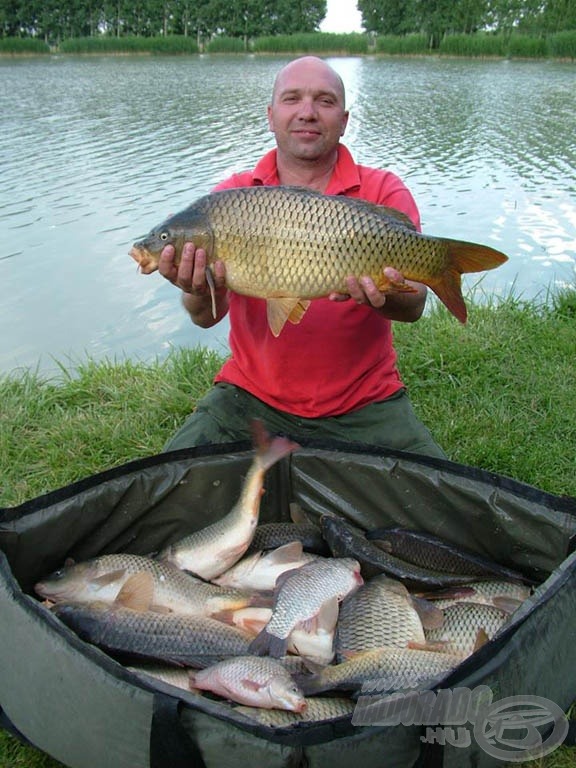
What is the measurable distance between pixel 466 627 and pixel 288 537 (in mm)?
520

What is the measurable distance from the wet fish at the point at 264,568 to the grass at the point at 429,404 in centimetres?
71

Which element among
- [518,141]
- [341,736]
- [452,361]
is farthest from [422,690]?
[518,141]

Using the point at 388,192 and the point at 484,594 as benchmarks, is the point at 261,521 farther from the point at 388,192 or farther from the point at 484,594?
the point at 388,192

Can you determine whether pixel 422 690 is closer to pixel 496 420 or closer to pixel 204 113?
pixel 496 420

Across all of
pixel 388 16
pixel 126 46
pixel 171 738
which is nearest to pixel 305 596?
pixel 171 738

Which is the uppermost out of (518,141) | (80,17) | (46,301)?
(80,17)

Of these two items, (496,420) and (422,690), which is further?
(496,420)

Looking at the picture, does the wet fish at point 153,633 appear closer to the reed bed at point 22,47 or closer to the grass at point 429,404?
the grass at point 429,404

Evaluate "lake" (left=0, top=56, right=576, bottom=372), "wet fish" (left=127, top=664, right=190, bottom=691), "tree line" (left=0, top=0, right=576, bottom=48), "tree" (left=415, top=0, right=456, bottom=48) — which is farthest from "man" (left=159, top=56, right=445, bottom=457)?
"tree" (left=415, top=0, right=456, bottom=48)

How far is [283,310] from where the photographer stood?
5.86 feet

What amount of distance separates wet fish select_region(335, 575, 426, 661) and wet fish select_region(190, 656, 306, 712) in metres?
0.18

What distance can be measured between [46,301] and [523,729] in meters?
4.00

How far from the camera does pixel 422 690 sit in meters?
1.22

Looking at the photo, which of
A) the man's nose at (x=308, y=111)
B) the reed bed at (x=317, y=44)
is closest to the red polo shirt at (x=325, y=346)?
the man's nose at (x=308, y=111)
